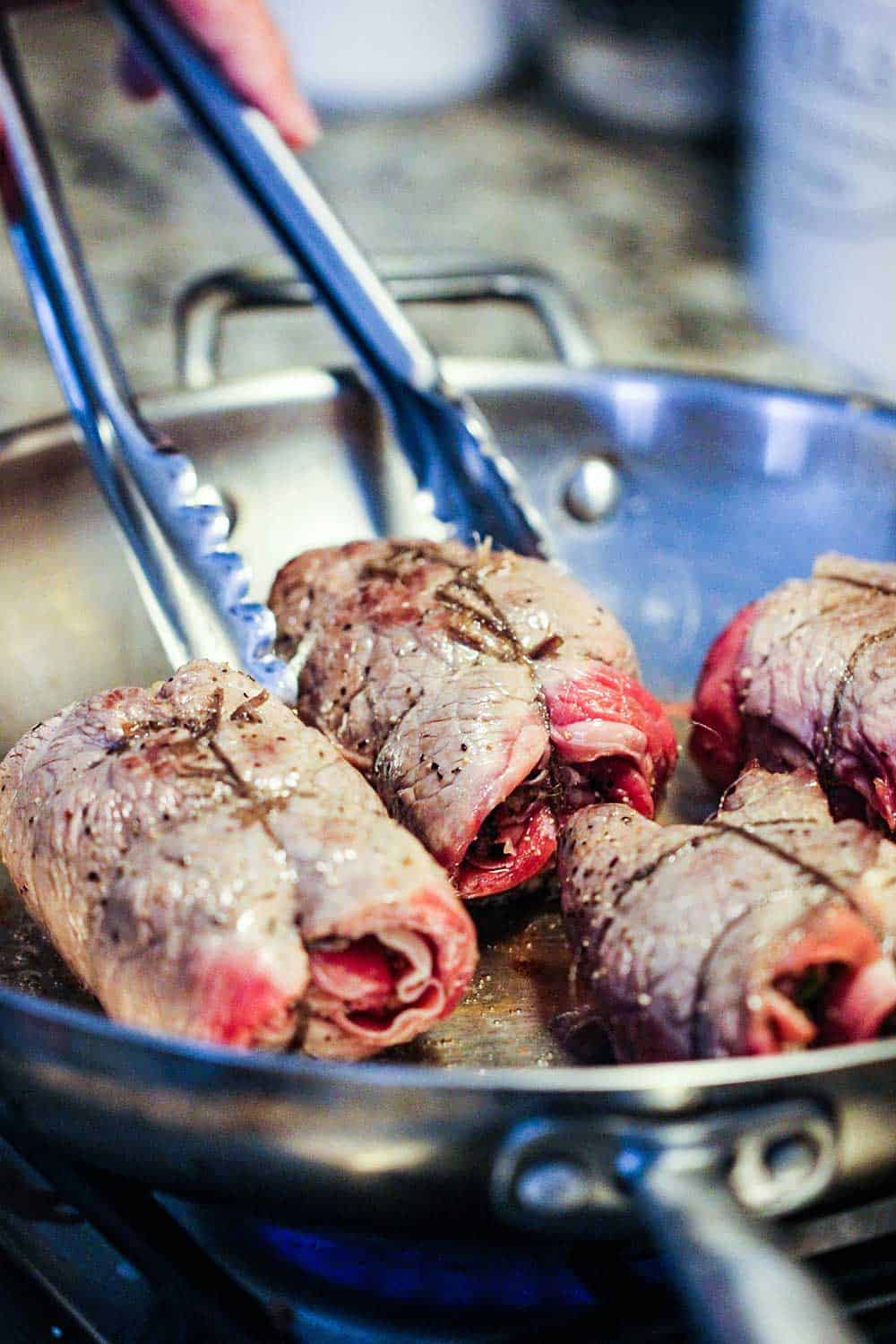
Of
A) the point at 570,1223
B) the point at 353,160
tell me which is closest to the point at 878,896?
the point at 570,1223

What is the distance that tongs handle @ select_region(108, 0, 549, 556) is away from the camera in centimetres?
160

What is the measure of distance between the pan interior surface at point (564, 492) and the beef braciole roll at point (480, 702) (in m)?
0.30

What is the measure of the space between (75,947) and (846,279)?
2.23 m

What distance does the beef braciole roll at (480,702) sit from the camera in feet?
4.02

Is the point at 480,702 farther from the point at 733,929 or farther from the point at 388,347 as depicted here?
the point at 388,347

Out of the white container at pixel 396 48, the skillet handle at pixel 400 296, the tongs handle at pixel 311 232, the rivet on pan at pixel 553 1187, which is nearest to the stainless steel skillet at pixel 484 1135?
the rivet on pan at pixel 553 1187

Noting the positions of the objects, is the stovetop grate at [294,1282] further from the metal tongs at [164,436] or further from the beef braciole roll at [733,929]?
the metal tongs at [164,436]

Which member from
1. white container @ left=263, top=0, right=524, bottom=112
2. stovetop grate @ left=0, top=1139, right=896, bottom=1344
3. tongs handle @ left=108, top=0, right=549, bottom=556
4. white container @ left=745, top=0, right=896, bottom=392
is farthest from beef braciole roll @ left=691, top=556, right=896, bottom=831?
white container @ left=263, top=0, right=524, bottom=112

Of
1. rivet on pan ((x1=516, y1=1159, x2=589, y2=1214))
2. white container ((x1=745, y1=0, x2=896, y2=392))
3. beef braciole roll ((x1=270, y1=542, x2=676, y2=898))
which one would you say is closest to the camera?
rivet on pan ((x1=516, y1=1159, x2=589, y2=1214))

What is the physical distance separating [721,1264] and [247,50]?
1.55 meters

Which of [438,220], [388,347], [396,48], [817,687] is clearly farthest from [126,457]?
[396,48]

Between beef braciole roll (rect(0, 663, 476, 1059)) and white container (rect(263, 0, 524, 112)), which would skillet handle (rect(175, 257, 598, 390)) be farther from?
white container (rect(263, 0, 524, 112))

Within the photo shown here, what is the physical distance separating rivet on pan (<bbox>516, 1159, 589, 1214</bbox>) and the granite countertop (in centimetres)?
219

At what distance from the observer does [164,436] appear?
149cm
